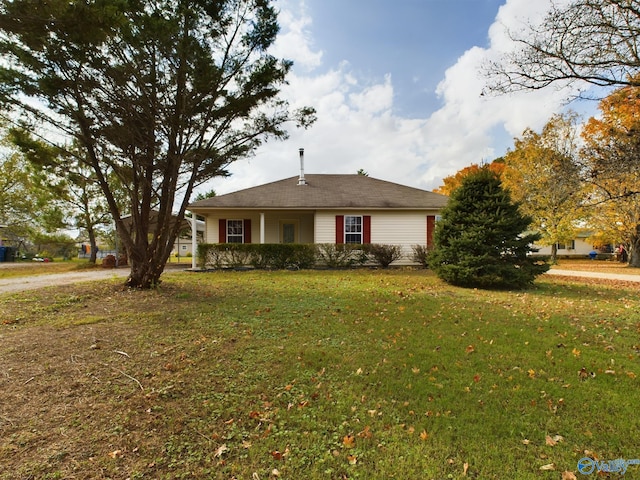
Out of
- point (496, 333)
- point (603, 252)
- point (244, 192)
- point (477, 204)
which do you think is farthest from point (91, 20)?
point (603, 252)

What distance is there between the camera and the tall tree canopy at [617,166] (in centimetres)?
912

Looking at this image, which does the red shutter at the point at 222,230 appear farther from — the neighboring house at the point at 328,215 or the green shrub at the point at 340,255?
the green shrub at the point at 340,255

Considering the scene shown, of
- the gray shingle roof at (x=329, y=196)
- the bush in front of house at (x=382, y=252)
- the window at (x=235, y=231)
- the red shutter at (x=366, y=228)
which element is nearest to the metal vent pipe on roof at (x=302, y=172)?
the gray shingle roof at (x=329, y=196)

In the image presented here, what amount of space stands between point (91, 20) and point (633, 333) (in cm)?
1017

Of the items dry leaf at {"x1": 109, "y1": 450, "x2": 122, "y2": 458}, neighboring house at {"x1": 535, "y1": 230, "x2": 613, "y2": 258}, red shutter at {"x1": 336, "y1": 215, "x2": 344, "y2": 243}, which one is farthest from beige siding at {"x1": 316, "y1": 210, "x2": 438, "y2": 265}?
neighboring house at {"x1": 535, "y1": 230, "x2": 613, "y2": 258}

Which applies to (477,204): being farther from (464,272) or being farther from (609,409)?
(609,409)

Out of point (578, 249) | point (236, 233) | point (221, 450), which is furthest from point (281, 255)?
point (578, 249)

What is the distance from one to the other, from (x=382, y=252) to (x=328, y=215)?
3.04m

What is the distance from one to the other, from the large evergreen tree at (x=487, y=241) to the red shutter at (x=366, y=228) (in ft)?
18.3

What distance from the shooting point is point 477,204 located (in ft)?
30.4

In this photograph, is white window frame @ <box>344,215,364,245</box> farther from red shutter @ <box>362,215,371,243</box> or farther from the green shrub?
the green shrub

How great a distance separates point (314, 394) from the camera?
313 centimetres

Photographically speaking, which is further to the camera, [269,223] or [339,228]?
[269,223]

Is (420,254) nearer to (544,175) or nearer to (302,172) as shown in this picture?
(302,172)
